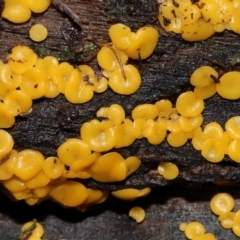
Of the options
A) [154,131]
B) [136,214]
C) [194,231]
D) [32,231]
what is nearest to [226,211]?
[194,231]

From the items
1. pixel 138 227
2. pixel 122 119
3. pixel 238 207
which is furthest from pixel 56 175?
pixel 238 207

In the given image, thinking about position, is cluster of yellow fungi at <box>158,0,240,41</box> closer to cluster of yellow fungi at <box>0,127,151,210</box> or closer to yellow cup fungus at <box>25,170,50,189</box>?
cluster of yellow fungi at <box>0,127,151,210</box>

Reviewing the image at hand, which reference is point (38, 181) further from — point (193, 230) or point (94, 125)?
point (193, 230)

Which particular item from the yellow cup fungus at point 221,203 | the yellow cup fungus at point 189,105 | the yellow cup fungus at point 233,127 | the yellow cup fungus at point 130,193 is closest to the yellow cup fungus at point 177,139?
the yellow cup fungus at point 189,105

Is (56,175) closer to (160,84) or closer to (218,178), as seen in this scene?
(160,84)

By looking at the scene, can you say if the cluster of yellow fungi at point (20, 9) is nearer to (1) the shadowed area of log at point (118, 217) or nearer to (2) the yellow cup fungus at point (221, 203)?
(1) the shadowed area of log at point (118, 217)

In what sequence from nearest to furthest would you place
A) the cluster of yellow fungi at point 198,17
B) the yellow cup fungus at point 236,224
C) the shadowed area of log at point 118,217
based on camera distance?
1. the cluster of yellow fungi at point 198,17
2. the yellow cup fungus at point 236,224
3. the shadowed area of log at point 118,217
